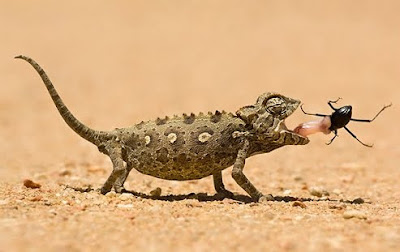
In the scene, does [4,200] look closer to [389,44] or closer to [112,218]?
[112,218]

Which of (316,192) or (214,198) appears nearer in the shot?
(214,198)

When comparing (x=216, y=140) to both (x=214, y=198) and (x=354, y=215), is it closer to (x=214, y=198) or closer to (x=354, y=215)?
(x=214, y=198)

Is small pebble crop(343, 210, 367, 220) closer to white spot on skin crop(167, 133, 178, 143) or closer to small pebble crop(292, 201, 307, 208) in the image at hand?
small pebble crop(292, 201, 307, 208)

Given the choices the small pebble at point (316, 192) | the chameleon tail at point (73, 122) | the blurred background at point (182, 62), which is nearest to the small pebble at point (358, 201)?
the small pebble at point (316, 192)

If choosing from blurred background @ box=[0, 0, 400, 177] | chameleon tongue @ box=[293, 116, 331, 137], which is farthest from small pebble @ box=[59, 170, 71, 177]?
chameleon tongue @ box=[293, 116, 331, 137]

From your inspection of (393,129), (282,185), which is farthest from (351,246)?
(393,129)

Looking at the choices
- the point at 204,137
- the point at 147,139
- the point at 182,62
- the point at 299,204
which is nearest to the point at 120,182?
the point at 147,139
